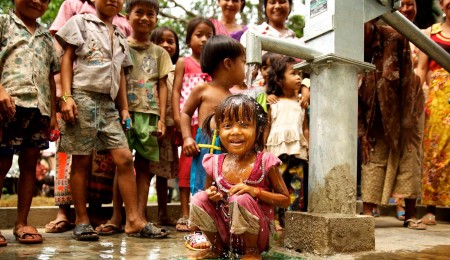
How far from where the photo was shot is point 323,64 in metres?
2.82

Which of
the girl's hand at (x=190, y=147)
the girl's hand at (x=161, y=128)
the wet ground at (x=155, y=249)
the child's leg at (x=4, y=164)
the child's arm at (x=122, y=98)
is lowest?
the wet ground at (x=155, y=249)

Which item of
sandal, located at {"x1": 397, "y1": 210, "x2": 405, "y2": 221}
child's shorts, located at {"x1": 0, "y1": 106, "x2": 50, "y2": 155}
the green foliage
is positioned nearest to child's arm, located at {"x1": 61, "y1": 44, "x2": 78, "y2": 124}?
child's shorts, located at {"x1": 0, "y1": 106, "x2": 50, "y2": 155}

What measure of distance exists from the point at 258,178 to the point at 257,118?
1.03ft

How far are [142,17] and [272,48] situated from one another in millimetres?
1567

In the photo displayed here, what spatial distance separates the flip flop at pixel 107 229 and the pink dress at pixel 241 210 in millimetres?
1195

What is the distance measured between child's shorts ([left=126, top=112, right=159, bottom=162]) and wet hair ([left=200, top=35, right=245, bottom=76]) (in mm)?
740

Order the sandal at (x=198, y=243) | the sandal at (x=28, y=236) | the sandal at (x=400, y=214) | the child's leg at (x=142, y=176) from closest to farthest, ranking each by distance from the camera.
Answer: the sandal at (x=198, y=243) < the sandal at (x=28, y=236) < the child's leg at (x=142, y=176) < the sandal at (x=400, y=214)

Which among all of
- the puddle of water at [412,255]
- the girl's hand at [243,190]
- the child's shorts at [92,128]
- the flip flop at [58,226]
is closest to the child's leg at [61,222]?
the flip flop at [58,226]

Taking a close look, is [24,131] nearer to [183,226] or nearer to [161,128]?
[161,128]

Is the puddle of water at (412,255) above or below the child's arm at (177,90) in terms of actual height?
below

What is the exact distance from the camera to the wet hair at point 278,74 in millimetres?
4191

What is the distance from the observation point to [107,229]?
139 inches

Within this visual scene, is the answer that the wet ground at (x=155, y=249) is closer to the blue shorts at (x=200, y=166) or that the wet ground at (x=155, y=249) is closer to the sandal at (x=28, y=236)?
the sandal at (x=28, y=236)

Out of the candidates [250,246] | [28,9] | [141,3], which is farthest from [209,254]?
[141,3]
